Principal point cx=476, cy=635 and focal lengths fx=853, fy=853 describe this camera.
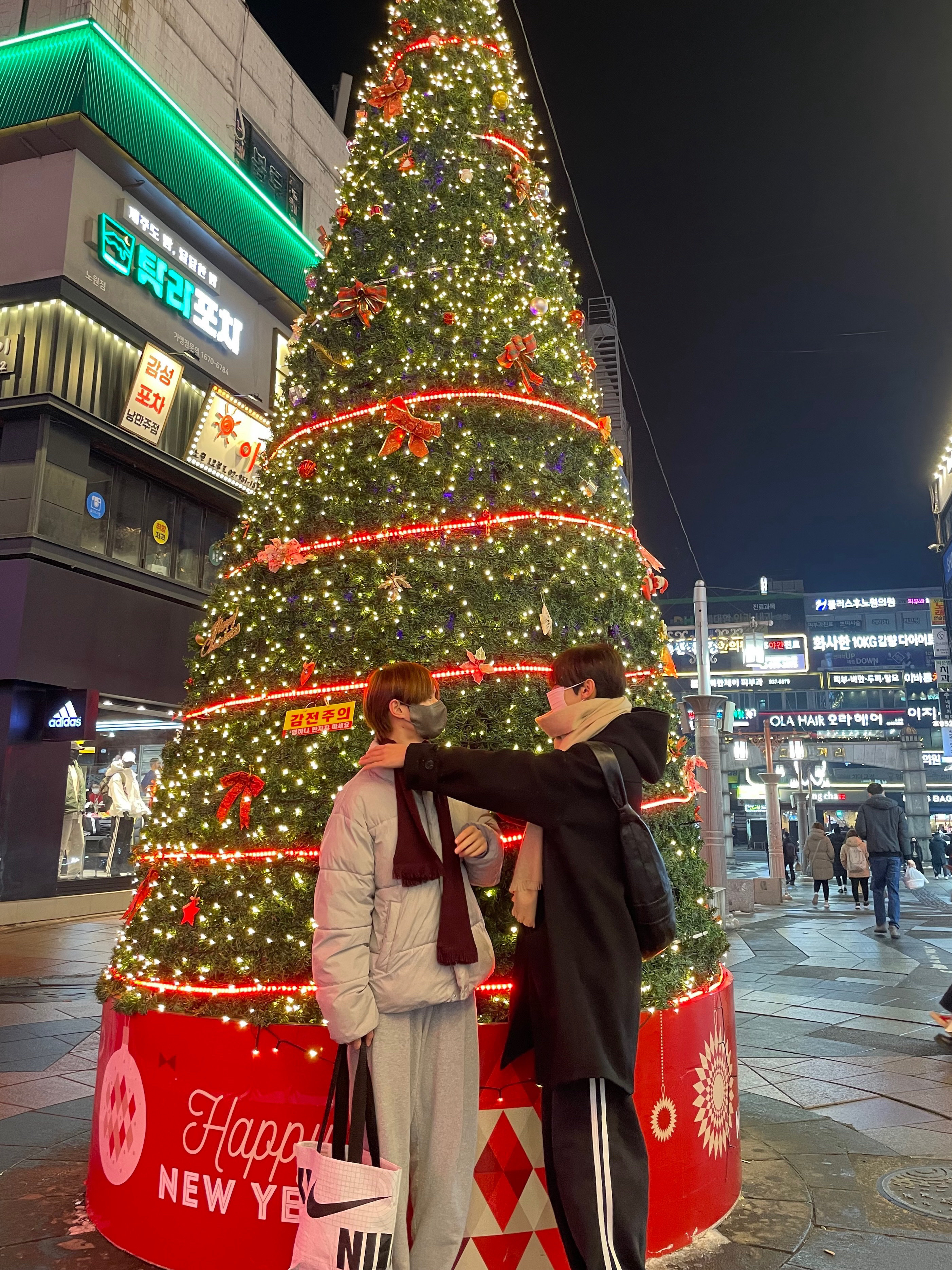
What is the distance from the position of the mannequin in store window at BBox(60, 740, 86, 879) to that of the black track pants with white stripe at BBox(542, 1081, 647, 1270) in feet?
40.3

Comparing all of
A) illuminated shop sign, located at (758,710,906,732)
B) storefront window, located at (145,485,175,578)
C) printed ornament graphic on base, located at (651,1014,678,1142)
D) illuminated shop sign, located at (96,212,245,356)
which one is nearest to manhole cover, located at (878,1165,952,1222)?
printed ornament graphic on base, located at (651,1014,678,1142)

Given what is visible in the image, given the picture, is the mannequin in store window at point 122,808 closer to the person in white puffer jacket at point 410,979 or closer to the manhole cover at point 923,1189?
the manhole cover at point 923,1189

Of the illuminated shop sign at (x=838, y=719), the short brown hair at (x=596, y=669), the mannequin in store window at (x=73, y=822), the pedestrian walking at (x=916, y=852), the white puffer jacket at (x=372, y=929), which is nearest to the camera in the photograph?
the white puffer jacket at (x=372, y=929)

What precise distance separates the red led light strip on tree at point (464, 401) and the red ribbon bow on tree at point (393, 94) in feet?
6.18

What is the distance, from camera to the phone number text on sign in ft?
11.2

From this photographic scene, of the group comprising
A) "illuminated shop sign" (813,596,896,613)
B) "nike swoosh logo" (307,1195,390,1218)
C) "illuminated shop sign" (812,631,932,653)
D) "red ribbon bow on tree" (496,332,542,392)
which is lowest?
"nike swoosh logo" (307,1195,390,1218)

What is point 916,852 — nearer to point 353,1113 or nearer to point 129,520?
point 129,520

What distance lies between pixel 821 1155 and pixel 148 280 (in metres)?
15.6

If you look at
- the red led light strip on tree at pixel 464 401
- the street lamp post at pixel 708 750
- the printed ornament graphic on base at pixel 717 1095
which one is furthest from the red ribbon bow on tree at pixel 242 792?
the street lamp post at pixel 708 750

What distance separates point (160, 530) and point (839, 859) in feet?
52.5

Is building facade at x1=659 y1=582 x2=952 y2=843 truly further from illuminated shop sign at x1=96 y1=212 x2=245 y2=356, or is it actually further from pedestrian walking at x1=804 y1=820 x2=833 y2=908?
illuminated shop sign at x1=96 y1=212 x2=245 y2=356

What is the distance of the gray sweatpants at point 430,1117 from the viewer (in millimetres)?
2326

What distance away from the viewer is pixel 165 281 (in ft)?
50.1

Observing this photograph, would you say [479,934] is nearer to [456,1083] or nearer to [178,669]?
[456,1083]
